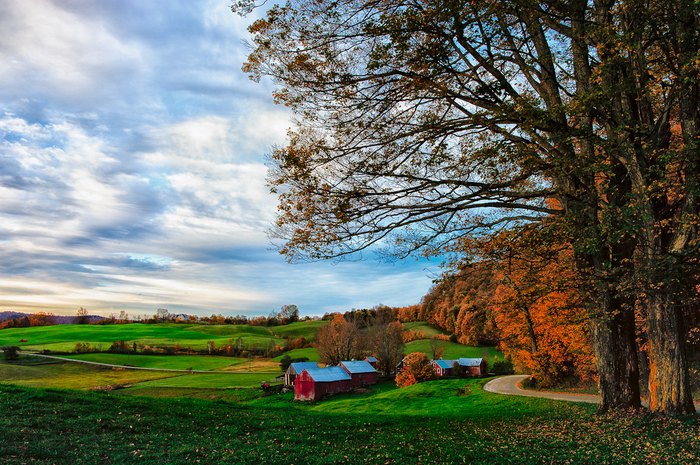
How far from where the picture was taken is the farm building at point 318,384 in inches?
1817

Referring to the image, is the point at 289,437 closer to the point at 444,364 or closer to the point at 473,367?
the point at 444,364

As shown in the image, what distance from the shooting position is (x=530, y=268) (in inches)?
551

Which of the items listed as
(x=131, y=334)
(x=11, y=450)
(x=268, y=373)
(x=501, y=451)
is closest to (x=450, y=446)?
(x=501, y=451)

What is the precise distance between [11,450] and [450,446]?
9.07 meters

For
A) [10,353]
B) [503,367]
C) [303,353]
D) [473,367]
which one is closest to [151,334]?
[10,353]

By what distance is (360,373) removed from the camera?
174ft

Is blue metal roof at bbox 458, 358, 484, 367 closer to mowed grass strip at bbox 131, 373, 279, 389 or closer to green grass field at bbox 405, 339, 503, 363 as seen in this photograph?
green grass field at bbox 405, 339, 503, 363

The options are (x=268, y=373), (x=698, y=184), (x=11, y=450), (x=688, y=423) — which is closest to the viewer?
(x=11, y=450)

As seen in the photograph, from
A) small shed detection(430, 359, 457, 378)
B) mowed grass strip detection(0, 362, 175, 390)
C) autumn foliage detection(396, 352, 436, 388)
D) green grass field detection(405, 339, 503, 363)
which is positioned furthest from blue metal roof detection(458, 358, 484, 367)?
mowed grass strip detection(0, 362, 175, 390)

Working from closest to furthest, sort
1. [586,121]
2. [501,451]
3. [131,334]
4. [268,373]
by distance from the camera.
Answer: [501,451]
[586,121]
[268,373]
[131,334]

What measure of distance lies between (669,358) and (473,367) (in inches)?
2012

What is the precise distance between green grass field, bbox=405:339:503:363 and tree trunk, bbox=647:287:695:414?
5570 centimetres

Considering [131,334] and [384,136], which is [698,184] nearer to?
[384,136]

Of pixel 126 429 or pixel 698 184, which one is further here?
pixel 126 429
